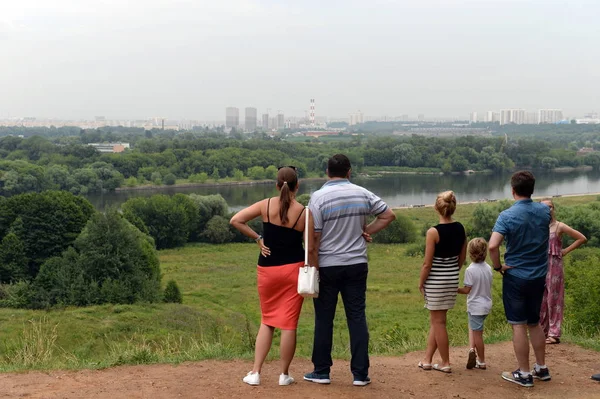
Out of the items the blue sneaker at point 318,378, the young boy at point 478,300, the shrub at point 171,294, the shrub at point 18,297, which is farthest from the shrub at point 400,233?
the blue sneaker at point 318,378

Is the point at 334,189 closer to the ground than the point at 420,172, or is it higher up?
higher up

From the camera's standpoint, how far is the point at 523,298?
4852 mm

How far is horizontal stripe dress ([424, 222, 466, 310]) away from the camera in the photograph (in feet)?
16.2

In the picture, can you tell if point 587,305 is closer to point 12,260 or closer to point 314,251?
point 314,251

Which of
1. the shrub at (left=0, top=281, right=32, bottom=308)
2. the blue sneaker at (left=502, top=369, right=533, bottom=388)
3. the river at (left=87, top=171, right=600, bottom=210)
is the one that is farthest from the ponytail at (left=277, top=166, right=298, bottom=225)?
the river at (left=87, top=171, right=600, bottom=210)

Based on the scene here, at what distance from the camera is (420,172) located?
290 ft

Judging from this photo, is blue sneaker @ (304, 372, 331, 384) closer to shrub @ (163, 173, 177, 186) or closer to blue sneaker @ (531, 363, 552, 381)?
blue sneaker @ (531, 363, 552, 381)

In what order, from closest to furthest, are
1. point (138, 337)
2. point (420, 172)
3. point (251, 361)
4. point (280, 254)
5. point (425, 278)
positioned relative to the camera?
point (280, 254) → point (425, 278) → point (251, 361) → point (138, 337) → point (420, 172)

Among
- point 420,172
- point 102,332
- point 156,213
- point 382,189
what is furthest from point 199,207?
point 420,172

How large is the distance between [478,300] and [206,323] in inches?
478

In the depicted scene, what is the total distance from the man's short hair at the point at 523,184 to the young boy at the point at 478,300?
590 mm

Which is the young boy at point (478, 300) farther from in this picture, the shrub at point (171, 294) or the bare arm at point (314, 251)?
→ the shrub at point (171, 294)

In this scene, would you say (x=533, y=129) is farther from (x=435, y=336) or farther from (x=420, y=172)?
(x=435, y=336)

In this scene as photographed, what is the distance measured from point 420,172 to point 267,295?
3355 inches
